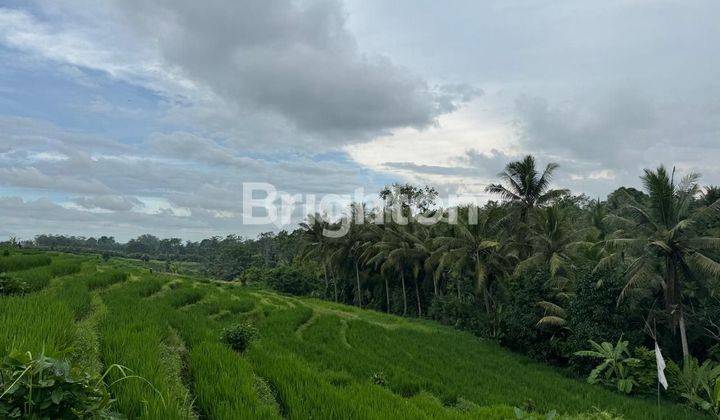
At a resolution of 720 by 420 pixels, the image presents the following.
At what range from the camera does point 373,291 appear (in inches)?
1916

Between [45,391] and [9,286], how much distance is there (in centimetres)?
995

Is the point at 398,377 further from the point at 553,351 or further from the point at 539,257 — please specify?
the point at 539,257

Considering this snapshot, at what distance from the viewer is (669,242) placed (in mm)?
17656

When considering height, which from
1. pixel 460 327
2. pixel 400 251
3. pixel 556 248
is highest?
pixel 556 248

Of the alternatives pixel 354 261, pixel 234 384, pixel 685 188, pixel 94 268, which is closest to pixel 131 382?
pixel 234 384

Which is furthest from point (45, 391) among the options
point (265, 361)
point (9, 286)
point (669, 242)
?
point (669, 242)

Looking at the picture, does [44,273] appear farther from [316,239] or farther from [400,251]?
[316,239]

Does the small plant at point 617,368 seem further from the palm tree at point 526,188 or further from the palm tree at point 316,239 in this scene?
the palm tree at point 316,239

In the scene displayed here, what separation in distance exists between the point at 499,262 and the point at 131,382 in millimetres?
27126

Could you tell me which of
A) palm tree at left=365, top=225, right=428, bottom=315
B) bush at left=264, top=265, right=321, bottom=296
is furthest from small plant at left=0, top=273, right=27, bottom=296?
bush at left=264, top=265, right=321, bottom=296

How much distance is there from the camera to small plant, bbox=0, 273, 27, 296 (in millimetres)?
10297

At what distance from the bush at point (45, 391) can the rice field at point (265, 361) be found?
0.53 m

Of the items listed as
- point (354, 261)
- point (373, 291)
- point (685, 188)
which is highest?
point (685, 188)

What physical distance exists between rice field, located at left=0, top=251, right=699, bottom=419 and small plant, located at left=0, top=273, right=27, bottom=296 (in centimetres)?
84
